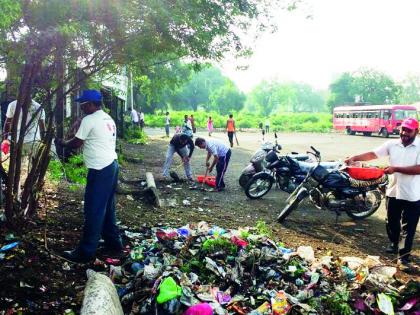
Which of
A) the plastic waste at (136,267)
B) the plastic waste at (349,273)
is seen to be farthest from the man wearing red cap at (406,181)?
the plastic waste at (136,267)

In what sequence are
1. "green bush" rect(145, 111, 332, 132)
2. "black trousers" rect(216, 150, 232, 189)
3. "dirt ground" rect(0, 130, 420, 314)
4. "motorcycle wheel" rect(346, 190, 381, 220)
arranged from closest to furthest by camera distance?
"dirt ground" rect(0, 130, 420, 314) → "motorcycle wheel" rect(346, 190, 381, 220) → "black trousers" rect(216, 150, 232, 189) → "green bush" rect(145, 111, 332, 132)

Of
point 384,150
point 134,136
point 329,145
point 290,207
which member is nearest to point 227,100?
point 329,145

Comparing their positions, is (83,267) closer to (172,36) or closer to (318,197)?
(172,36)

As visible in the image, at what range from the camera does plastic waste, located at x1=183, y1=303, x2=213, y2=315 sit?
3469 mm

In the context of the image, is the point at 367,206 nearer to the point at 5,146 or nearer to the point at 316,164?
the point at 316,164

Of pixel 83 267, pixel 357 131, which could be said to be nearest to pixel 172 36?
pixel 83 267

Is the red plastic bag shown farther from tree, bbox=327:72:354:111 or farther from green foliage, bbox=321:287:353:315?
tree, bbox=327:72:354:111

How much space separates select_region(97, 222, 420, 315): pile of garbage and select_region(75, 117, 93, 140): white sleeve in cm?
140

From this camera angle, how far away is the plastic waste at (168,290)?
3.55 m

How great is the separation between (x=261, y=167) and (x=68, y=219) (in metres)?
4.87

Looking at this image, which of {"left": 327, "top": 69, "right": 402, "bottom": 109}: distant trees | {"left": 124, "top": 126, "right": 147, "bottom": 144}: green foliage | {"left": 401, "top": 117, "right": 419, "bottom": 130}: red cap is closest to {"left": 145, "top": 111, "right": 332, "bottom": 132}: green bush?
{"left": 327, "top": 69, "right": 402, "bottom": 109}: distant trees

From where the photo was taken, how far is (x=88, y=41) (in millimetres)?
4637

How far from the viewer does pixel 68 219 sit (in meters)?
5.89

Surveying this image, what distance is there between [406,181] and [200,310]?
3.24 meters
